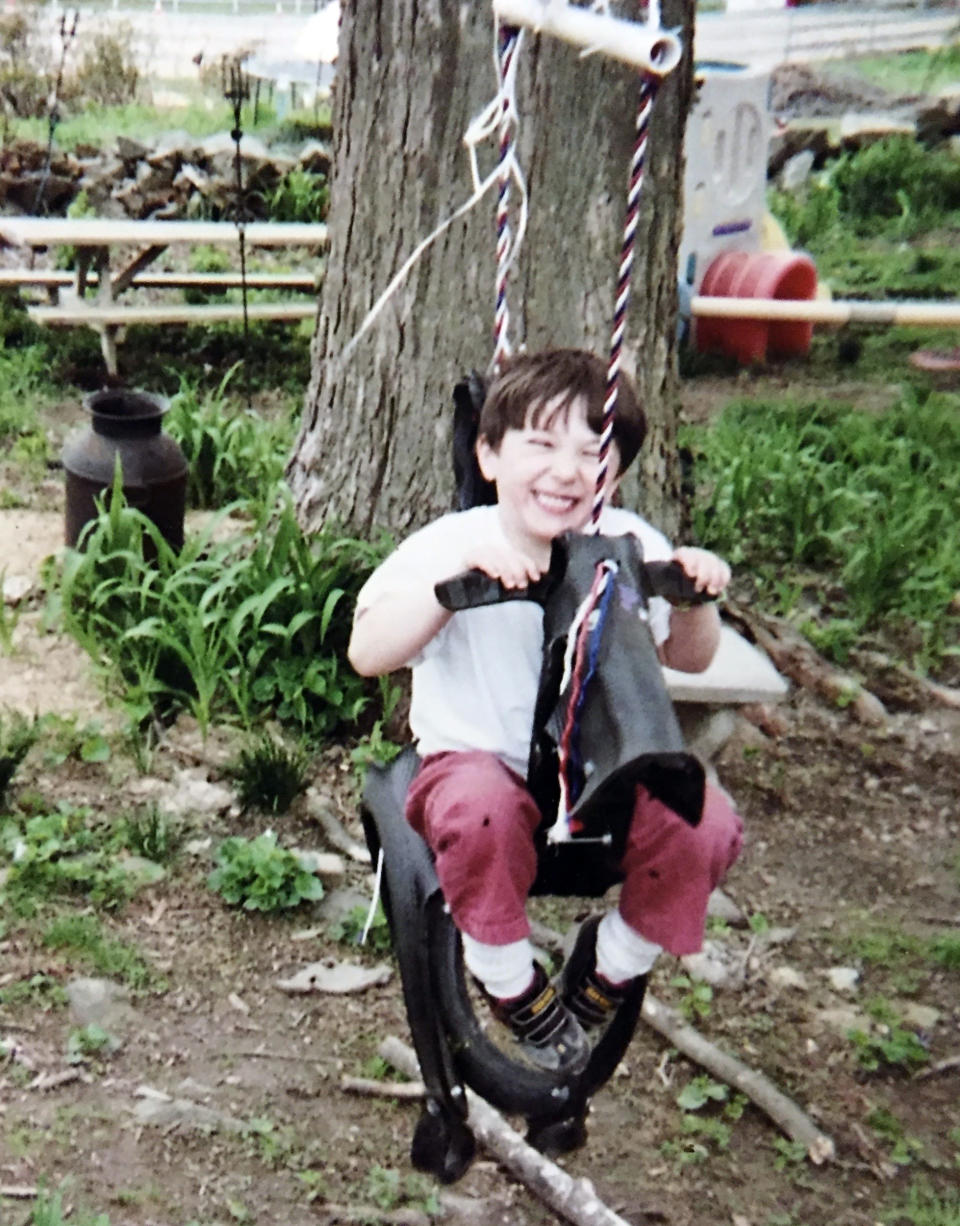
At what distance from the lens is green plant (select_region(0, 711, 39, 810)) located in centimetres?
355

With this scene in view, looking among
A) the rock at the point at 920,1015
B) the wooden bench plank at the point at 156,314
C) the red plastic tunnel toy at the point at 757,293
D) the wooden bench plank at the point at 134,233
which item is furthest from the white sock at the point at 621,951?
the red plastic tunnel toy at the point at 757,293

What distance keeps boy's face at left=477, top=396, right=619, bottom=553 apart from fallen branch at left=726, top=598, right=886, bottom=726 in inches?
108

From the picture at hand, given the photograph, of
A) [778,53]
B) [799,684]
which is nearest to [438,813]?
[799,684]

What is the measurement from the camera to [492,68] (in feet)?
11.6

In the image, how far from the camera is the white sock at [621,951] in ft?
6.89

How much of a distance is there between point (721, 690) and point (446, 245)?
1.27 meters

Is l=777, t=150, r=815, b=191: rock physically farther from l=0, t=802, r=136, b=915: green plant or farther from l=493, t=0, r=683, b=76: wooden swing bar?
l=493, t=0, r=683, b=76: wooden swing bar

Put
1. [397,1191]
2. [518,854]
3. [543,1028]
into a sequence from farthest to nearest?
[397,1191]
[543,1028]
[518,854]

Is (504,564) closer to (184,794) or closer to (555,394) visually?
(555,394)

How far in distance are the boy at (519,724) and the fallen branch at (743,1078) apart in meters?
0.98

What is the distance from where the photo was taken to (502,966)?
6.73 feet

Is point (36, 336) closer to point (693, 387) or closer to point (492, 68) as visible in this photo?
point (693, 387)

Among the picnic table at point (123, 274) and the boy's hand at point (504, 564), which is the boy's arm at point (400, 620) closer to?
the boy's hand at point (504, 564)

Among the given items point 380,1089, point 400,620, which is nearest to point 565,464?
point 400,620
